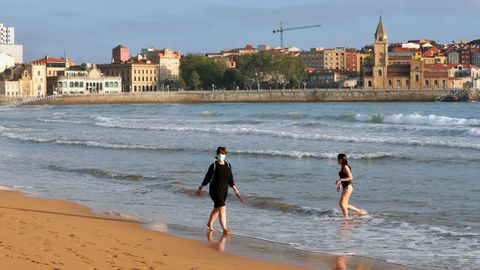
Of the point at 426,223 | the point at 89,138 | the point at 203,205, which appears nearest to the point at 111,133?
the point at 89,138

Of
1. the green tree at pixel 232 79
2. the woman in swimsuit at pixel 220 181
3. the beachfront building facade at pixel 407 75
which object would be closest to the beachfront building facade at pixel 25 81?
the green tree at pixel 232 79

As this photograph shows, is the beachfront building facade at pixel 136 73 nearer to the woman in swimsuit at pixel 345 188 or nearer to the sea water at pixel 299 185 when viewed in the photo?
the sea water at pixel 299 185

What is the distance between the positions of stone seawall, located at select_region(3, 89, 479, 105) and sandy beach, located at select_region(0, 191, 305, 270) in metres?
114

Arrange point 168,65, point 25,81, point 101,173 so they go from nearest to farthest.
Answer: point 101,173 → point 25,81 → point 168,65

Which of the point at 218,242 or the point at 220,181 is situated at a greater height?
the point at 220,181

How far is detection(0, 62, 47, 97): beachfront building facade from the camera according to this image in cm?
12788

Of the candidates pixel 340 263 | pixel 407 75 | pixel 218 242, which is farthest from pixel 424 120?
pixel 407 75

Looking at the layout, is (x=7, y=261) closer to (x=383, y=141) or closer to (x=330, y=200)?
(x=330, y=200)

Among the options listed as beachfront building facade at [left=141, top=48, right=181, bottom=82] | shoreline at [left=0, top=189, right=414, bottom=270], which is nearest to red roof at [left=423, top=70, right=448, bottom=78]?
beachfront building facade at [left=141, top=48, right=181, bottom=82]

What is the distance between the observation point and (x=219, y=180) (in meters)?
11.5

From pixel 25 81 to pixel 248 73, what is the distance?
142 ft

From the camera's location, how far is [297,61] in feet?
527

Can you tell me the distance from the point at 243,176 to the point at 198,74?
139000 millimetres

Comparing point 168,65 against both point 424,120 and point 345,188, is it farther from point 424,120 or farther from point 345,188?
point 345,188
